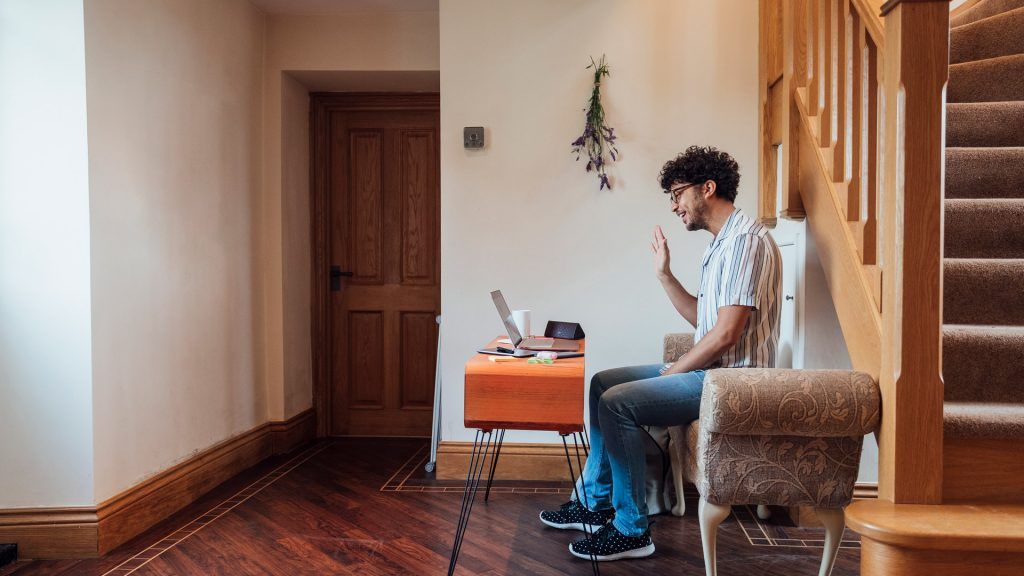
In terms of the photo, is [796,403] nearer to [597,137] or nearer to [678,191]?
A: [678,191]

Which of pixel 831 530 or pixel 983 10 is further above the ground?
pixel 983 10

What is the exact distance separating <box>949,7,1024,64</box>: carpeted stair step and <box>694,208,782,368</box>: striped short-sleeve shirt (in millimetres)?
1314

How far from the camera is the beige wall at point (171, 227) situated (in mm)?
2604

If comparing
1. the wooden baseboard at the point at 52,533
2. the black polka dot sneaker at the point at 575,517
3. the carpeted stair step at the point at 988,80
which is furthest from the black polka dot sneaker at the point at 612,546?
the carpeted stair step at the point at 988,80

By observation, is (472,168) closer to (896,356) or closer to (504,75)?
(504,75)

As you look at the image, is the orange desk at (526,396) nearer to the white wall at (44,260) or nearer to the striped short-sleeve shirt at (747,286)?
the striped short-sleeve shirt at (747,286)

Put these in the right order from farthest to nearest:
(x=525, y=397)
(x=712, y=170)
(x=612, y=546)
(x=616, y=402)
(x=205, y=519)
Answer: (x=205, y=519) → (x=712, y=170) → (x=612, y=546) → (x=616, y=402) → (x=525, y=397)

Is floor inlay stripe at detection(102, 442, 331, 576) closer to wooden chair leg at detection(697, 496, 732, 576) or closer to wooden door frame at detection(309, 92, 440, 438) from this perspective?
wooden door frame at detection(309, 92, 440, 438)

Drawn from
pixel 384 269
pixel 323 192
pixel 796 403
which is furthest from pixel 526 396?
pixel 323 192

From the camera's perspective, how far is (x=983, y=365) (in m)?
1.92

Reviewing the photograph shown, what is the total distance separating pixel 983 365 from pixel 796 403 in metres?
0.56

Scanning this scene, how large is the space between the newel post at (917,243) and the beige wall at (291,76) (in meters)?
2.74

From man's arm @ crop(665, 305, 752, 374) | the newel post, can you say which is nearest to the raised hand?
man's arm @ crop(665, 305, 752, 374)

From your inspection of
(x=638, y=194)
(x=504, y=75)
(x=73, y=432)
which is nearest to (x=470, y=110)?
(x=504, y=75)
